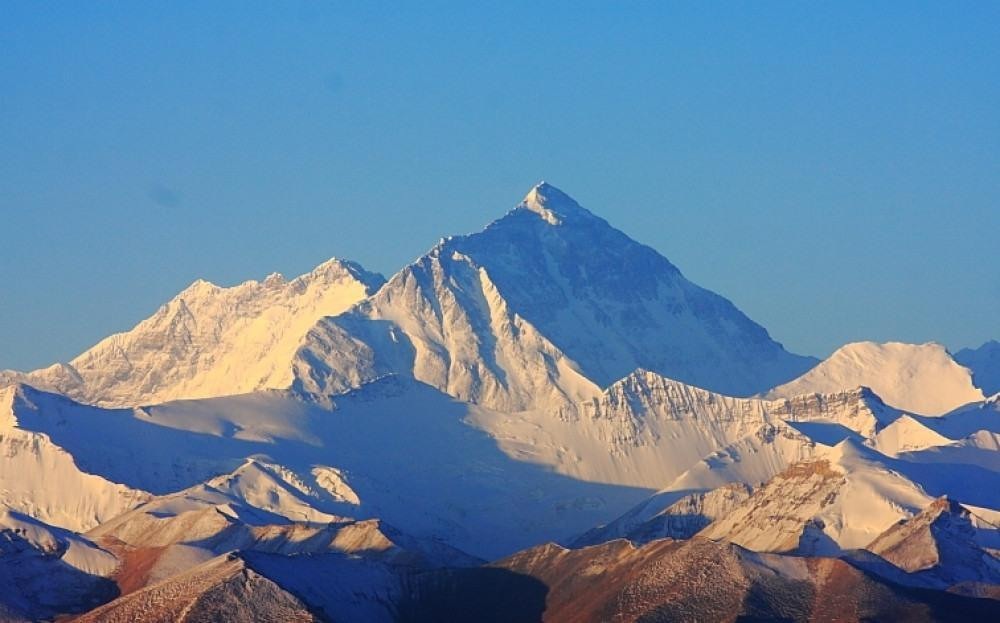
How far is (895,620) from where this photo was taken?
198 meters

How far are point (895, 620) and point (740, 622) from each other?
1116 centimetres

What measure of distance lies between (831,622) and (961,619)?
9.35m

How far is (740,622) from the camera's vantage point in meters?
A: 200

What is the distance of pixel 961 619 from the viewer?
197 meters

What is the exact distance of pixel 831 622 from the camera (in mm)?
199250

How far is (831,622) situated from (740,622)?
6582 millimetres

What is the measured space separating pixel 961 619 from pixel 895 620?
4.70m

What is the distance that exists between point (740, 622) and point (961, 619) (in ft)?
52.0

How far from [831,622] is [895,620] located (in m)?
4.66
